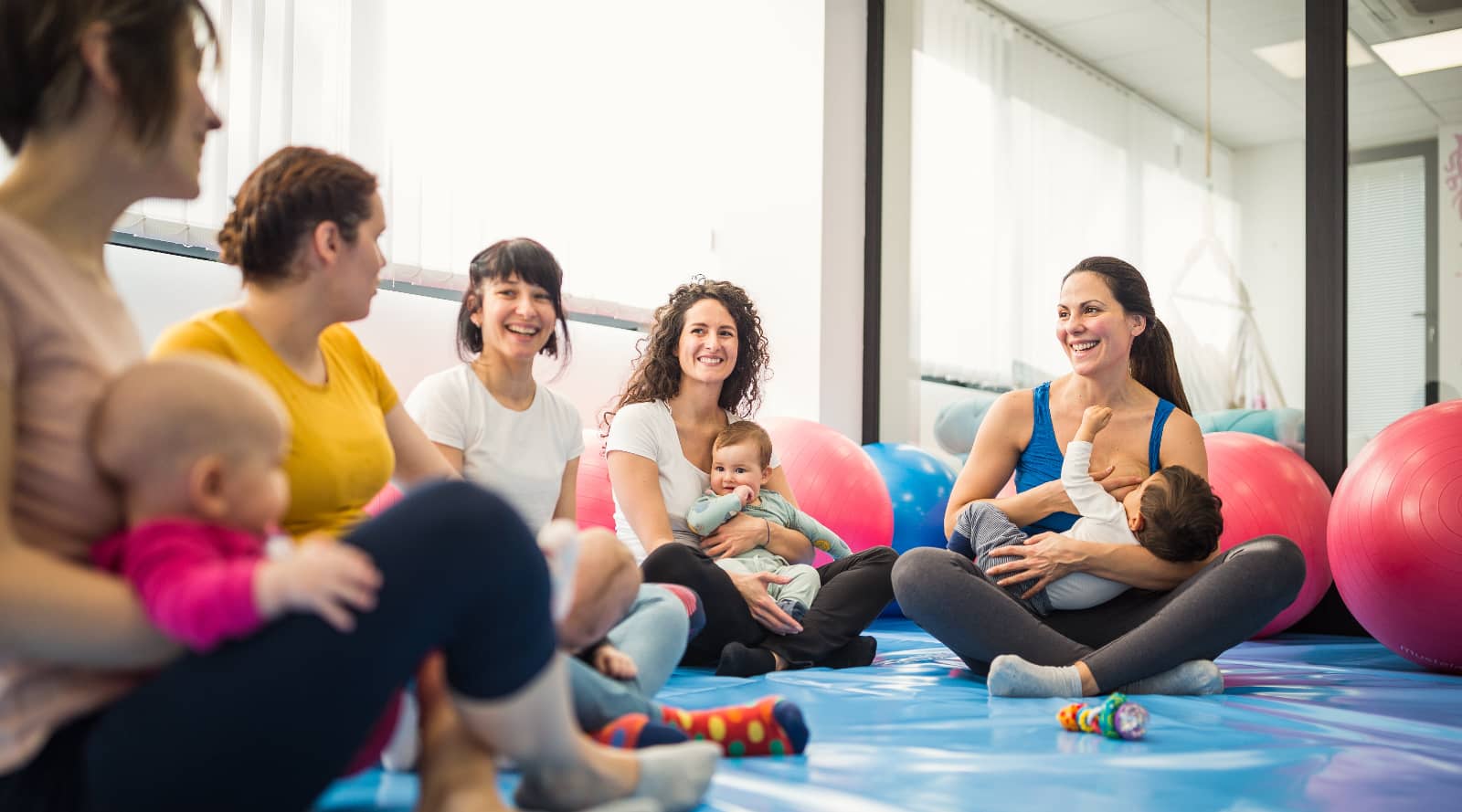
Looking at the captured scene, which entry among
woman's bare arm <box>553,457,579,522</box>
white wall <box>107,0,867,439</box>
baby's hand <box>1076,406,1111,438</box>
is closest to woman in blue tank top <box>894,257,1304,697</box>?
baby's hand <box>1076,406,1111,438</box>

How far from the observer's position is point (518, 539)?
1006 millimetres

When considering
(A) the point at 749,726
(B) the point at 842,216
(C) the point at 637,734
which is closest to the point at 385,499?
(A) the point at 749,726

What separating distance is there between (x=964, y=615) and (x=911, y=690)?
0.19 m

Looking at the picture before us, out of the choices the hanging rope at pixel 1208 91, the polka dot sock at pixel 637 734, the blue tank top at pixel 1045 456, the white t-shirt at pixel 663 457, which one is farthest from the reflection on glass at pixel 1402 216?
the polka dot sock at pixel 637 734

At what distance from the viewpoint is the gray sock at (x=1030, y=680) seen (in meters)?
2.28

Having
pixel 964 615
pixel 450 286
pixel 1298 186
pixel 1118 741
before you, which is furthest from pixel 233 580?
pixel 1298 186

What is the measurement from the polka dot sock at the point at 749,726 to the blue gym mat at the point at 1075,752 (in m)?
0.03

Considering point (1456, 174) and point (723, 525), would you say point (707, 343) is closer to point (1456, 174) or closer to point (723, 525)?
point (723, 525)

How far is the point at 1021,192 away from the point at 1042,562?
2868 millimetres

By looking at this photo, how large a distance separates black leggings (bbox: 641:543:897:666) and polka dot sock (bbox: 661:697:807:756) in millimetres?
864

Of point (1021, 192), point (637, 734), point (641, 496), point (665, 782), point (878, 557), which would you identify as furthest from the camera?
point (1021, 192)

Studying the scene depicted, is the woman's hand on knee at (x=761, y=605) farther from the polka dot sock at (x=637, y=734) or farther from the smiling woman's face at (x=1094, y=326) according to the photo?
the polka dot sock at (x=637, y=734)

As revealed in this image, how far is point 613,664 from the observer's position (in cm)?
166

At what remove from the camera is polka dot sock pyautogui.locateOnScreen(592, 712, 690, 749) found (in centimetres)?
144
